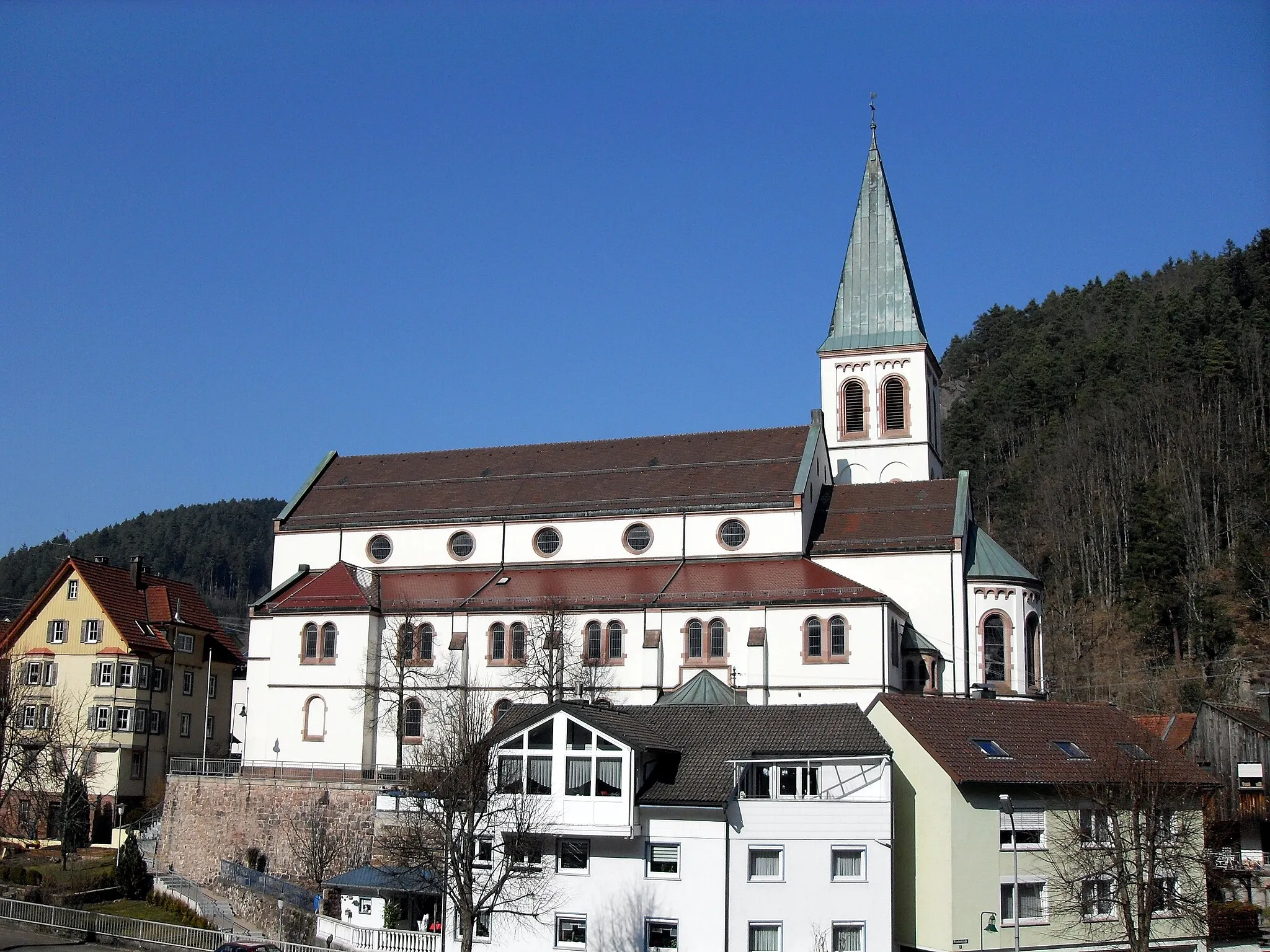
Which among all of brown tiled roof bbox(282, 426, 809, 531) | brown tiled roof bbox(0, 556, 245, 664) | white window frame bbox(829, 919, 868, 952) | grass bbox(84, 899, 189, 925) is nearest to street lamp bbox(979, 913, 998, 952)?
white window frame bbox(829, 919, 868, 952)

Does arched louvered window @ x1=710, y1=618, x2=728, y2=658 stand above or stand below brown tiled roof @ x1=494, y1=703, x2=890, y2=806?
above

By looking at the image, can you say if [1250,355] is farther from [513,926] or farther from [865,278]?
[513,926]

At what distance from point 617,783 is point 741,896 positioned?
3926 millimetres

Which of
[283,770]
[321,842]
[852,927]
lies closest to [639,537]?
[283,770]

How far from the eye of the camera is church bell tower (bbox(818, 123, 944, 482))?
61219 millimetres

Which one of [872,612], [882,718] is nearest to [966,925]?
[882,718]

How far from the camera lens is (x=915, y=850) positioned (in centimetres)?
3397

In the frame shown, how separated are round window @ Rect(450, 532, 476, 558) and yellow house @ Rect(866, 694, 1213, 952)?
1034 inches

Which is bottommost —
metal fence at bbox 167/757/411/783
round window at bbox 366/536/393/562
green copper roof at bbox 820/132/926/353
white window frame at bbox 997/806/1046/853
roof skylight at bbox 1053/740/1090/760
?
white window frame at bbox 997/806/1046/853

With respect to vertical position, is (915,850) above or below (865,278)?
below

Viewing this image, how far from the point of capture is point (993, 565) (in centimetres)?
5191

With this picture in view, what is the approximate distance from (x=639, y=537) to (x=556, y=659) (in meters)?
6.66

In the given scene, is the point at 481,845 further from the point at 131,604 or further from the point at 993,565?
the point at 131,604

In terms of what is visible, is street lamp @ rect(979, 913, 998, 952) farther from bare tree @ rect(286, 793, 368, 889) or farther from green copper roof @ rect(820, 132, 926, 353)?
green copper roof @ rect(820, 132, 926, 353)
